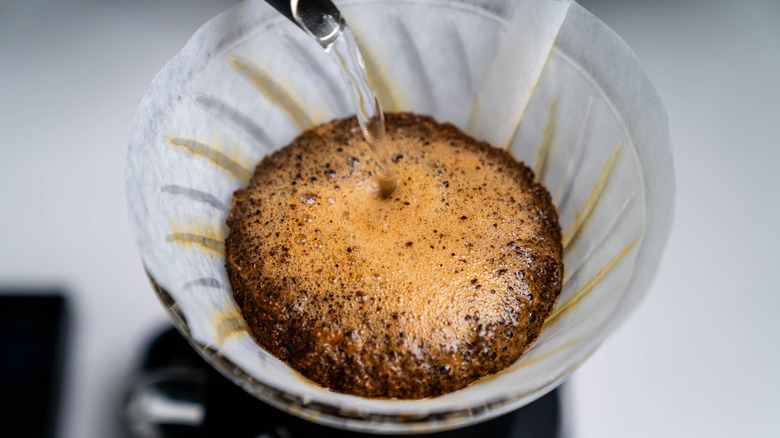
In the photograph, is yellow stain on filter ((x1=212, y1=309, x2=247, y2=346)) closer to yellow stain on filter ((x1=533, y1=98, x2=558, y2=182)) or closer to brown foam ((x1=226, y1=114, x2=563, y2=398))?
brown foam ((x1=226, y1=114, x2=563, y2=398))

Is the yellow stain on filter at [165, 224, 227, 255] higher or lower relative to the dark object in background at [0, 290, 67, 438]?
higher

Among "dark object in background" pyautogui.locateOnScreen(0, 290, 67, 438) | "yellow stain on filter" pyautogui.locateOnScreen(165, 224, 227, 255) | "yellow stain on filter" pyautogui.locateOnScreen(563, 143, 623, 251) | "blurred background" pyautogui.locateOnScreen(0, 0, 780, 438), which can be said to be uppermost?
"yellow stain on filter" pyautogui.locateOnScreen(563, 143, 623, 251)

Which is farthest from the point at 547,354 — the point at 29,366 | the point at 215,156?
the point at 29,366

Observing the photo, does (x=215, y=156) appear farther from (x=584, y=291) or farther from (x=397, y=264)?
(x=584, y=291)

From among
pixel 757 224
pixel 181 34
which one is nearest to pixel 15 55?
pixel 181 34

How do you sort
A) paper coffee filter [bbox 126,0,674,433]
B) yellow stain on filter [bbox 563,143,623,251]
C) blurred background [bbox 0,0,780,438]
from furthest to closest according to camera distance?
blurred background [bbox 0,0,780,438], yellow stain on filter [bbox 563,143,623,251], paper coffee filter [bbox 126,0,674,433]

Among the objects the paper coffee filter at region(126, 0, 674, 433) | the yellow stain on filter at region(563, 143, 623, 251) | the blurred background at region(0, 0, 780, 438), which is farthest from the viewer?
the blurred background at region(0, 0, 780, 438)

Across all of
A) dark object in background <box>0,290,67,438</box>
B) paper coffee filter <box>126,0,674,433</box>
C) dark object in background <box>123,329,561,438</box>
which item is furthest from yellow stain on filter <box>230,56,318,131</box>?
dark object in background <box>0,290,67,438</box>
